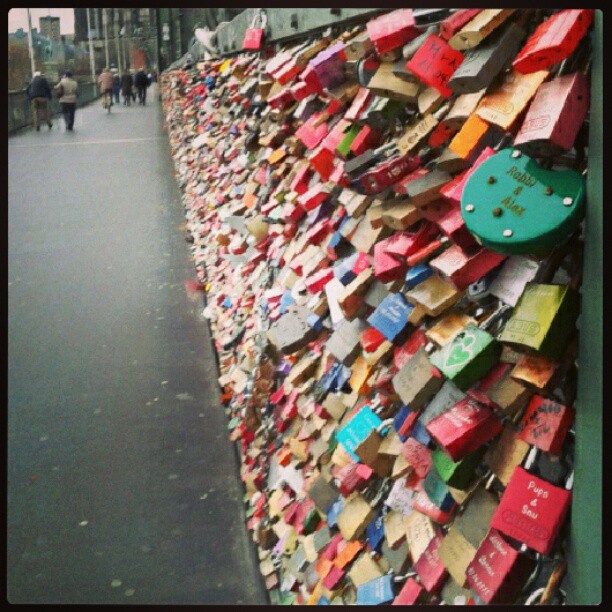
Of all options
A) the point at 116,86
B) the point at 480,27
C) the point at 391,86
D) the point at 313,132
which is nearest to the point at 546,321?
the point at 480,27

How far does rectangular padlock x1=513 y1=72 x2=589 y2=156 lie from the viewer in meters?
1.13

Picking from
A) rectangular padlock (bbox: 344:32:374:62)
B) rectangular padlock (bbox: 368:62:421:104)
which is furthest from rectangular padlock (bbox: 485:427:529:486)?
rectangular padlock (bbox: 344:32:374:62)

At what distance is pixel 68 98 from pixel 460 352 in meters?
13.5

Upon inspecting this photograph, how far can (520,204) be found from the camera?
1.20 metres

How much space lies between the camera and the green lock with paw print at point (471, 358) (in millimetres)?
1331

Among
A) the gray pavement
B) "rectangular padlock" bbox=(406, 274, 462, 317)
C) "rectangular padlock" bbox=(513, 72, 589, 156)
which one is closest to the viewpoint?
"rectangular padlock" bbox=(513, 72, 589, 156)

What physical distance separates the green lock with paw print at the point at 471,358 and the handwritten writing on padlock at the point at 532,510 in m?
0.17

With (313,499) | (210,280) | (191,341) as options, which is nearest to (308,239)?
(313,499)

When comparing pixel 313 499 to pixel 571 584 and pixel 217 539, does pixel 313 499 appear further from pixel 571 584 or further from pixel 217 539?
pixel 571 584

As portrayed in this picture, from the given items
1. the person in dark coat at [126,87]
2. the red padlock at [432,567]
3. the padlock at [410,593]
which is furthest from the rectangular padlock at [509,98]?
the person in dark coat at [126,87]

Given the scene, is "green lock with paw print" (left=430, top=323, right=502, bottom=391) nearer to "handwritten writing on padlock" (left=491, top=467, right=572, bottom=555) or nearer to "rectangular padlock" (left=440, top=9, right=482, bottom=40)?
"handwritten writing on padlock" (left=491, top=467, right=572, bottom=555)

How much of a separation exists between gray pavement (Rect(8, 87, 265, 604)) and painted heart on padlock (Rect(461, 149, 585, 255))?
171 centimetres

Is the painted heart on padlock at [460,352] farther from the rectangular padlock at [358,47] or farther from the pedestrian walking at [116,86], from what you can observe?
the pedestrian walking at [116,86]
